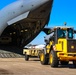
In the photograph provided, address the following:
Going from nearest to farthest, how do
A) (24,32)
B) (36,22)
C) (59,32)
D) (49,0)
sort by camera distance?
(59,32)
(49,0)
(36,22)
(24,32)

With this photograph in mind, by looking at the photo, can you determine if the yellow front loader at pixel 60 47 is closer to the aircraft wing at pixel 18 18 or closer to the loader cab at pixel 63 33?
the loader cab at pixel 63 33

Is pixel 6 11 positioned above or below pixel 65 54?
above

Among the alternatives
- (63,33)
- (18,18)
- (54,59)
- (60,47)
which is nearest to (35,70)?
(54,59)

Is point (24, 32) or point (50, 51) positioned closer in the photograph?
point (50, 51)

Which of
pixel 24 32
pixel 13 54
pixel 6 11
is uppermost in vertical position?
pixel 6 11

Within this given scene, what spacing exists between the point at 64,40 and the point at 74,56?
3.92 ft

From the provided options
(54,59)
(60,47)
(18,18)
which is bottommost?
(54,59)

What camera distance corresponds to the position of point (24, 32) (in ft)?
110

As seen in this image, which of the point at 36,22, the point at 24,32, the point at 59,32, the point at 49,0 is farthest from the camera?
the point at 24,32

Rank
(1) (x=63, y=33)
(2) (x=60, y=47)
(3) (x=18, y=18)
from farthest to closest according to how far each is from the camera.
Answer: (3) (x=18, y=18) < (1) (x=63, y=33) < (2) (x=60, y=47)

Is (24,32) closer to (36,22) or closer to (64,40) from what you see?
(36,22)

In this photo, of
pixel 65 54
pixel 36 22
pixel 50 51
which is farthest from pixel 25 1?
pixel 65 54

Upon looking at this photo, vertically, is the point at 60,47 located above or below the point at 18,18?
below

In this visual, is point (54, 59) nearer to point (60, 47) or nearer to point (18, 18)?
point (60, 47)
